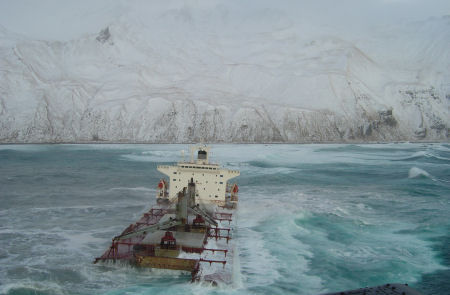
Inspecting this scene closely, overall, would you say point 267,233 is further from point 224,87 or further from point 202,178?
point 224,87

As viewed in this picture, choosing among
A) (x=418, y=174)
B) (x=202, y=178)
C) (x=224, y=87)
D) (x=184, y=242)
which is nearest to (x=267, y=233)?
(x=202, y=178)

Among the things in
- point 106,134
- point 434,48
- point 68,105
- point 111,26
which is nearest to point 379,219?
point 106,134

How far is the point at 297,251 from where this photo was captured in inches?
927

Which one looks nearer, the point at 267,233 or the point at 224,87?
the point at 267,233

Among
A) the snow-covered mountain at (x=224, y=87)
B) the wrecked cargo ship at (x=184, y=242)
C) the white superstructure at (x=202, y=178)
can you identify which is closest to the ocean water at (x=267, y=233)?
the wrecked cargo ship at (x=184, y=242)

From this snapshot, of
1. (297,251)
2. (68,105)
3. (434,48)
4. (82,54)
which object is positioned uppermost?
(434,48)

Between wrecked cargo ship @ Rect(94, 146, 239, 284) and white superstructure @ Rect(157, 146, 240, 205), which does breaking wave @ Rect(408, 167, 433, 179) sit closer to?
white superstructure @ Rect(157, 146, 240, 205)

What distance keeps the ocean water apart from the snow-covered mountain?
74.0 metres

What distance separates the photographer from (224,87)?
149 metres

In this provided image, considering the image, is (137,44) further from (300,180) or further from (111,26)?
(300,180)

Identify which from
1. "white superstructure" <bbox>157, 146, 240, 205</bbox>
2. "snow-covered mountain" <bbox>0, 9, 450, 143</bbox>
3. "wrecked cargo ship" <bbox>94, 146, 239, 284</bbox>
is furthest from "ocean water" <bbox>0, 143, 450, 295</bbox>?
"snow-covered mountain" <bbox>0, 9, 450, 143</bbox>

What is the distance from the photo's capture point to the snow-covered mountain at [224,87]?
125 metres

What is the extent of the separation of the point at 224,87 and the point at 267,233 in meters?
126

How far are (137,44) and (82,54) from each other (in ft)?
75.8
